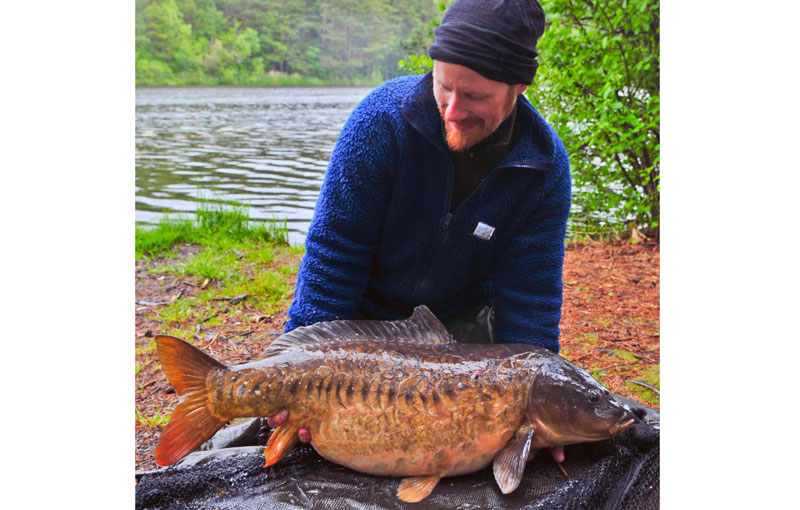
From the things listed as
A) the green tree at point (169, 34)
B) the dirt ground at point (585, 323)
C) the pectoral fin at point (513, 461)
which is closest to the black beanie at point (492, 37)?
the pectoral fin at point (513, 461)

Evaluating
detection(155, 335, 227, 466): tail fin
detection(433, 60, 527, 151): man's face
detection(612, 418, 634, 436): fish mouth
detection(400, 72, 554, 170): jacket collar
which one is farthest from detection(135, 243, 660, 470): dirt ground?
detection(433, 60, 527, 151): man's face

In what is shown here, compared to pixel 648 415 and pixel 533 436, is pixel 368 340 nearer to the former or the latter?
pixel 533 436

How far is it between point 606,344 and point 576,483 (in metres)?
1.28

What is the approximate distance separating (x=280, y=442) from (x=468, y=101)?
106cm

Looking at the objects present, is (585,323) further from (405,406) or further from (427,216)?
(405,406)

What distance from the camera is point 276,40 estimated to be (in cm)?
264

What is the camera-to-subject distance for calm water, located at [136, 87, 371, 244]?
272 cm

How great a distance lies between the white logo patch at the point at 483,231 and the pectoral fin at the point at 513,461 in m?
0.63

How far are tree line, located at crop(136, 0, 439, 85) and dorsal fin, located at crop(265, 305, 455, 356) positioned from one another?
1195mm

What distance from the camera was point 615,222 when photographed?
3105mm

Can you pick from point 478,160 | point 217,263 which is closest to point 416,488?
point 478,160

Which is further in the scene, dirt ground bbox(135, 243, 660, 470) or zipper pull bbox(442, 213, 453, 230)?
dirt ground bbox(135, 243, 660, 470)

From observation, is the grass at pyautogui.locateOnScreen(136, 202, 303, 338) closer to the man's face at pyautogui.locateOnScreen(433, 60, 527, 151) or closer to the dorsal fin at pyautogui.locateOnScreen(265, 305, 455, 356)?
the dorsal fin at pyautogui.locateOnScreen(265, 305, 455, 356)
